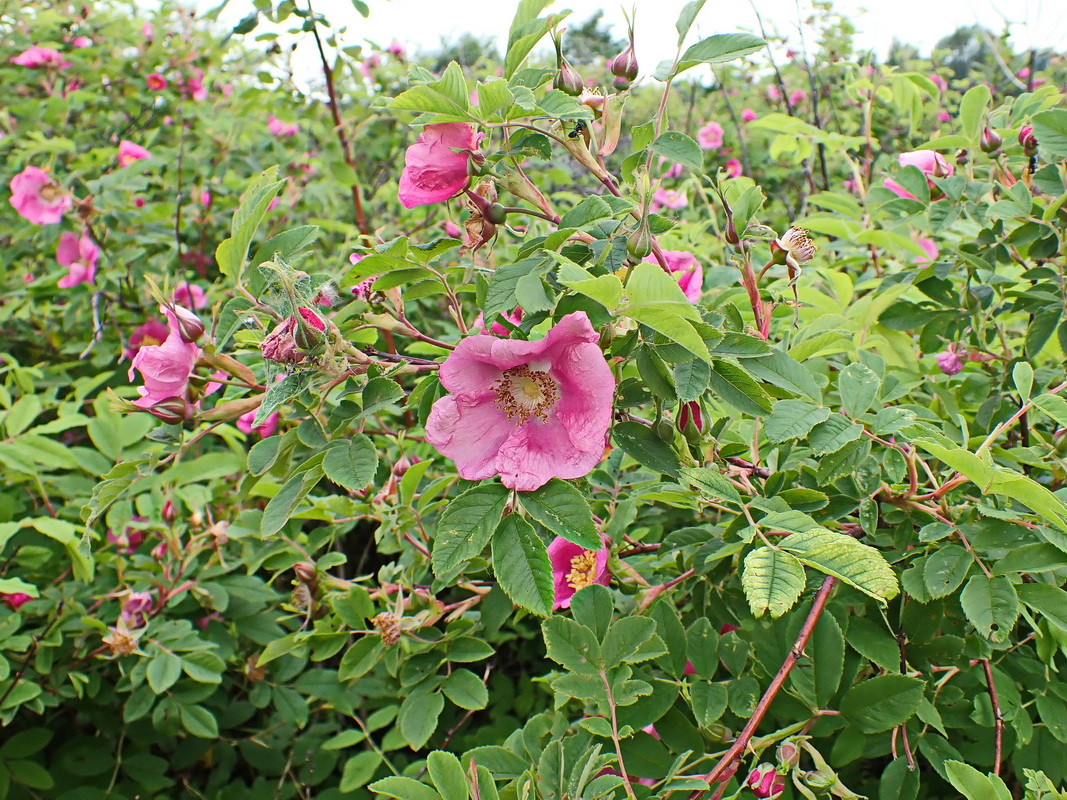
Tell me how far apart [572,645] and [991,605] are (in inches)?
14.4

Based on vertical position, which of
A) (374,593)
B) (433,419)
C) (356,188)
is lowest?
(374,593)

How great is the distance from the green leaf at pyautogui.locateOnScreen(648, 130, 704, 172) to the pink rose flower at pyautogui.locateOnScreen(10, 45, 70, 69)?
2.53 metres

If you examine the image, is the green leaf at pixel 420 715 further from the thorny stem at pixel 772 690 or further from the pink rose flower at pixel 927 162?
the pink rose flower at pixel 927 162

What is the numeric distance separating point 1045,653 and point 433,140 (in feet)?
2.48

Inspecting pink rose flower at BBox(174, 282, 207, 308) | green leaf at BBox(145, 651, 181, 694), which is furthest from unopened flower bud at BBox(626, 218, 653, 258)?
pink rose flower at BBox(174, 282, 207, 308)

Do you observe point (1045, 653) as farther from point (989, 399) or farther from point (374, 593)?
point (374, 593)

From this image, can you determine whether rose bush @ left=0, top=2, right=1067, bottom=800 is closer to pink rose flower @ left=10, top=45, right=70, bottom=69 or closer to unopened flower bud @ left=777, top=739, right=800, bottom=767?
unopened flower bud @ left=777, top=739, right=800, bottom=767

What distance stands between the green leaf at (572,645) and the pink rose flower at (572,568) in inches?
5.1

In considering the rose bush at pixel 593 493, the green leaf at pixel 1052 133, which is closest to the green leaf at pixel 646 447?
the rose bush at pixel 593 493

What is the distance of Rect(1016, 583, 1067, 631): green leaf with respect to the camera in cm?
69

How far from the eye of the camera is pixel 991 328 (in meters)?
1.15

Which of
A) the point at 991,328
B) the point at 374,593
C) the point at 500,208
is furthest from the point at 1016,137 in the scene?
the point at 374,593

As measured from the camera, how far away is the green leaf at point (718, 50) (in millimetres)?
699

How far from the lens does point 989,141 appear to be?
1.10 meters
